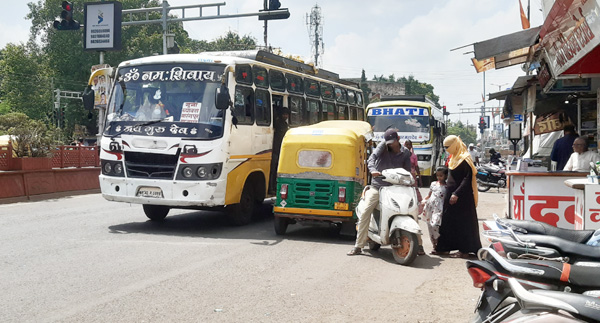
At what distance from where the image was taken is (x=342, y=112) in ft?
59.0

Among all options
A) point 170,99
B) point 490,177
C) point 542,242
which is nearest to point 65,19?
point 170,99

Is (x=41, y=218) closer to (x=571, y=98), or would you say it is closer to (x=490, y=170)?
(x=571, y=98)

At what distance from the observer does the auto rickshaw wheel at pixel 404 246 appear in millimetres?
8016

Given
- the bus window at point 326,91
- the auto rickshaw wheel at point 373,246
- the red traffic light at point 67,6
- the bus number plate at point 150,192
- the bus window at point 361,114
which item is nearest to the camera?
the auto rickshaw wheel at point 373,246

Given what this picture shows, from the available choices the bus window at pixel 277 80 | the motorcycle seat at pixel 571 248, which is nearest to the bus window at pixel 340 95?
the bus window at pixel 277 80

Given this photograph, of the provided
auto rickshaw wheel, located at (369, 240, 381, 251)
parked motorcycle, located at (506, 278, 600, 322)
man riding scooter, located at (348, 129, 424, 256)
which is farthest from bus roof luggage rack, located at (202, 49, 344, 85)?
parked motorcycle, located at (506, 278, 600, 322)

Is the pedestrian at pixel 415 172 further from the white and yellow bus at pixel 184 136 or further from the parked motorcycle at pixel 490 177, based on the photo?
the parked motorcycle at pixel 490 177

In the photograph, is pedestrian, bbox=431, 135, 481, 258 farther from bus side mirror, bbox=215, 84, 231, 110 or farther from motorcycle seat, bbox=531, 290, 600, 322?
motorcycle seat, bbox=531, 290, 600, 322

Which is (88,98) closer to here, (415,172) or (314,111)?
(314,111)

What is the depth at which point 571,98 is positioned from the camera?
1391cm

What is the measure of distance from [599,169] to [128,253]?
6.42 metres

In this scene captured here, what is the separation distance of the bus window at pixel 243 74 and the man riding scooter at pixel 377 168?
3682 millimetres

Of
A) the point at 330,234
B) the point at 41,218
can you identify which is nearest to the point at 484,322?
the point at 330,234

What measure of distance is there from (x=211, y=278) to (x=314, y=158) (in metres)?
3.74
